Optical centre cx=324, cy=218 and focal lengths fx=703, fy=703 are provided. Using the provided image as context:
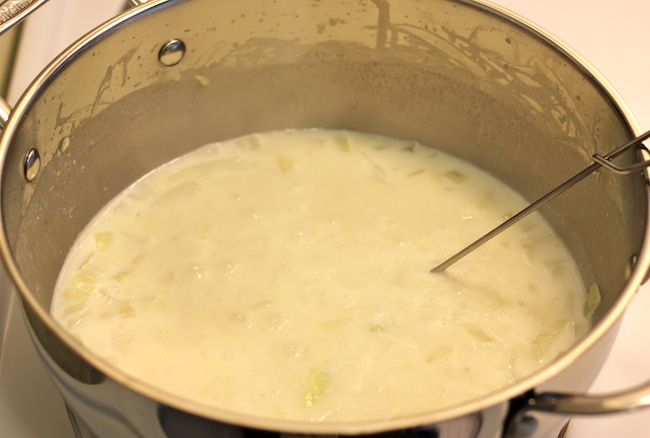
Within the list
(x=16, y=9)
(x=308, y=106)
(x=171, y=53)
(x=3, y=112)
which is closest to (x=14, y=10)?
(x=16, y=9)

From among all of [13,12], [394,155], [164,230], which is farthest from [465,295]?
[13,12]

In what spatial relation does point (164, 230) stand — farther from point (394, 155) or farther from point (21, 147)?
point (394, 155)

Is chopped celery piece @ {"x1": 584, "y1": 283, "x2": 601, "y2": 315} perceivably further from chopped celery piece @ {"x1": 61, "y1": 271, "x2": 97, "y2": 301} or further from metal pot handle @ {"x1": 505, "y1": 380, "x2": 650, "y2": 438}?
chopped celery piece @ {"x1": 61, "y1": 271, "x2": 97, "y2": 301}

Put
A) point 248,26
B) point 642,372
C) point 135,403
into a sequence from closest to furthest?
1. point 135,403
2. point 642,372
3. point 248,26

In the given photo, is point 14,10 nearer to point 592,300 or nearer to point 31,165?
point 31,165

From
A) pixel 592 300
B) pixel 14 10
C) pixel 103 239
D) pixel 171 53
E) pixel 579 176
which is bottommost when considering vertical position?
pixel 592 300

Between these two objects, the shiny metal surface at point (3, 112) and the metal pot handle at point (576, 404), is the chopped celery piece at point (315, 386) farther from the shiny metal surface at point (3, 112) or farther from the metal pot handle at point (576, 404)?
the shiny metal surface at point (3, 112)

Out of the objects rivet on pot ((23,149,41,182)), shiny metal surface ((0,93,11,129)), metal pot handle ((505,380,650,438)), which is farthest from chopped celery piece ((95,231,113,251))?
metal pot handle ((505,380,650,438))
